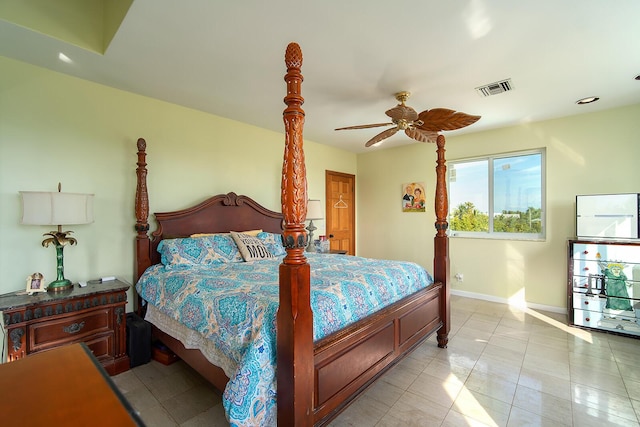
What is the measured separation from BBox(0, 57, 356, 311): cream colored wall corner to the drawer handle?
1.92 ft

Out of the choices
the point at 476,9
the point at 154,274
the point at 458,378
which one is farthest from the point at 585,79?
the point at 154,274

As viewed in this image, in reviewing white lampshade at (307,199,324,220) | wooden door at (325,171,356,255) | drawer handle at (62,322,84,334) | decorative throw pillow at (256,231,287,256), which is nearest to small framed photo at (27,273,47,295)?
drawer handle at (62,322,84,334)

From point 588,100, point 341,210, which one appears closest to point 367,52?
point 588,100

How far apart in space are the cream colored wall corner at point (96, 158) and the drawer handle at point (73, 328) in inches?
23.0

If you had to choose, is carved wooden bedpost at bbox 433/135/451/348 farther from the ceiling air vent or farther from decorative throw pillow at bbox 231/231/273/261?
decorative throw pillow at bbox 231/231/273/261

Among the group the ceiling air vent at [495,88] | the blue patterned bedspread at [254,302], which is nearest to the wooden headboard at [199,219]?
the blue patterned bedspread at [254,302]

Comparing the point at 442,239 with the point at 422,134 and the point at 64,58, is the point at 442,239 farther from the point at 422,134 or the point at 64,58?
the point at 64,58

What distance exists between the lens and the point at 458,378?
234 centimetres

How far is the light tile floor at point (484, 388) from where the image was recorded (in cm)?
189

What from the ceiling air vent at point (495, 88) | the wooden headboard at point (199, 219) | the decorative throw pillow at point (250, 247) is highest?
the ceiling air vent at point (495, 88)

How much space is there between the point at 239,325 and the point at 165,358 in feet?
4.87

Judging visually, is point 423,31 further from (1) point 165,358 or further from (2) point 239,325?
(1) point 165,358

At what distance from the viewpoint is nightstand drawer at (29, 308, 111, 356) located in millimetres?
2078

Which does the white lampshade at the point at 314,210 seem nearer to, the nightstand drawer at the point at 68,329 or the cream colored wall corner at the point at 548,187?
the cream colored wall corner at the point at 548,187
